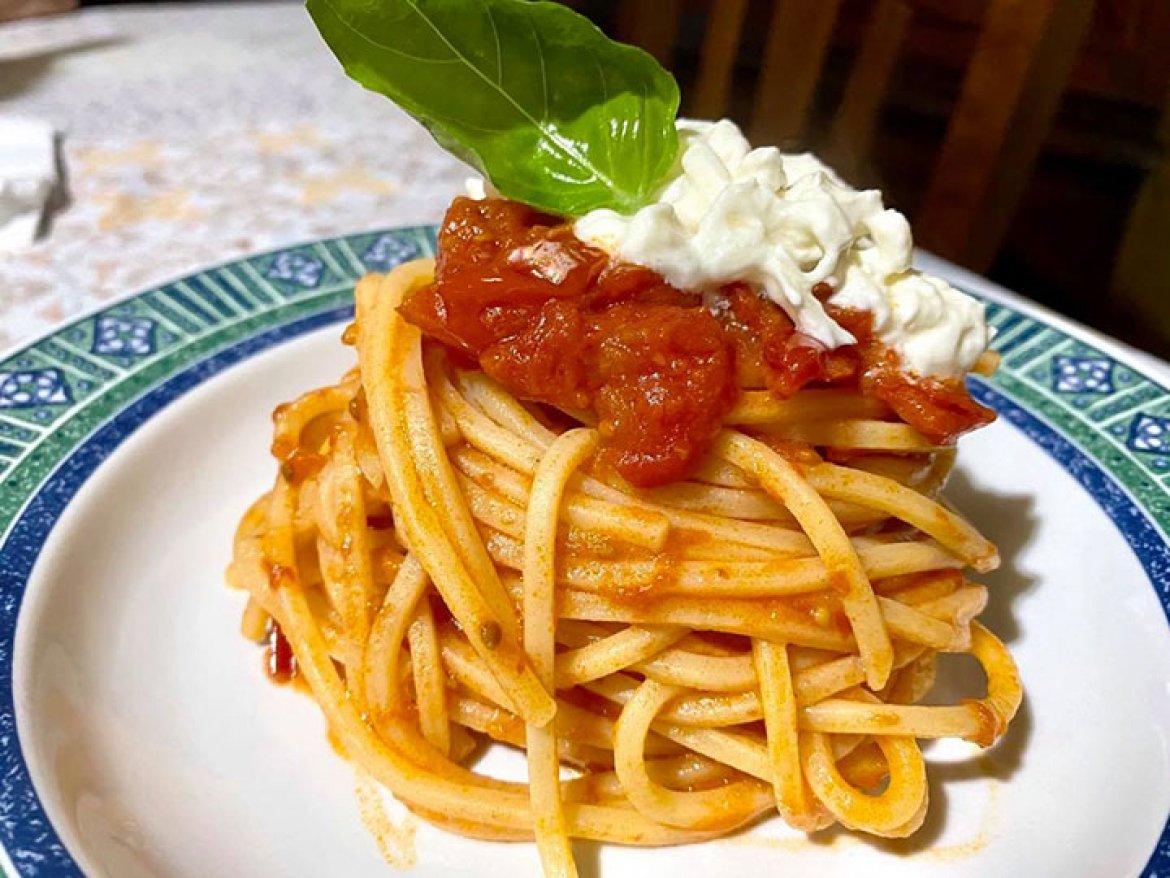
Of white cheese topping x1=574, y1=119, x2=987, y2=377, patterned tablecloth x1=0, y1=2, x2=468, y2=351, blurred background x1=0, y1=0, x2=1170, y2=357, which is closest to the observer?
white cheese topping x1=574, y1=119, x2=987, y2=377

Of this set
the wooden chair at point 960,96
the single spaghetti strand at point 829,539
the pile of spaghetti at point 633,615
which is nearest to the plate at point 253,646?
the pile of spaghetti at point 633,615

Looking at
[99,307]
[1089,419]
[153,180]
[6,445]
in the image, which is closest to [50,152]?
[153,180]

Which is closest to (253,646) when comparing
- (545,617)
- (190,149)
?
(545,617)

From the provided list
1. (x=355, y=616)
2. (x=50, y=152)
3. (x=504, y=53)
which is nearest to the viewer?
(x=504, y=53)

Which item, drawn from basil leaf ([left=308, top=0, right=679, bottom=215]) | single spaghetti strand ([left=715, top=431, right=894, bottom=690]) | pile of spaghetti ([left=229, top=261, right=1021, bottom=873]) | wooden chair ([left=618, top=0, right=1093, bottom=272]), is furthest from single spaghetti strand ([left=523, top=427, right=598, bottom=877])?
wooden chair ([left=618, top=0, right=1093, bottom=272])

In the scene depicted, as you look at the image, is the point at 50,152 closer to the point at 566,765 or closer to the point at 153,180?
the point at 153,180

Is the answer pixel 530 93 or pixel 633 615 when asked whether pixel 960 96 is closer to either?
pixel 530 93

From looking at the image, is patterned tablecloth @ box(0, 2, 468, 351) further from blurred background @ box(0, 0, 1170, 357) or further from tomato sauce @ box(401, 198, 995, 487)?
tomato sauce @ box(401, 198, 995, 487)
